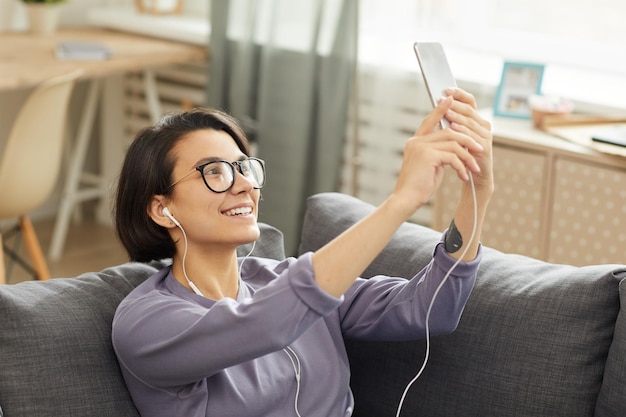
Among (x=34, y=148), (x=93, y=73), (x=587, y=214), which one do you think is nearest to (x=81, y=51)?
(x=93, y=73)

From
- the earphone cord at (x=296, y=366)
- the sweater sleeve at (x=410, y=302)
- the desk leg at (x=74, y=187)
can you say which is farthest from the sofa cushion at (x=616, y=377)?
the desk leg at (x=74, y=187)

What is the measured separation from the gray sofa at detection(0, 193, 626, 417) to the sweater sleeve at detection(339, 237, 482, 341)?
0.10 metres

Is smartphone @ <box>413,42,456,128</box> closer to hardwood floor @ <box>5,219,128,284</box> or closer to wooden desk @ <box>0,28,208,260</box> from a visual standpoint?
wooden desk @ <box>0,28,208,260</box>

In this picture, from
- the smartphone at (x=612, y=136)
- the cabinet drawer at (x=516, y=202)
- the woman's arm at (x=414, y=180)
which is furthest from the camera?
the cabinet drawer at (x=516, y=202)

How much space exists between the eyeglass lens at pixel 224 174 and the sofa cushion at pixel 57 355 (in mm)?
274

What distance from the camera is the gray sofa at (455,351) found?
152cm

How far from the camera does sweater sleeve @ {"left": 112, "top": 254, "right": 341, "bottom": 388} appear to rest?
134cm

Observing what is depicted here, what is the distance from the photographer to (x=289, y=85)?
3652mm

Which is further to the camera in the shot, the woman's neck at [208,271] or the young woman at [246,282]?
the woman's neck at [208,271]

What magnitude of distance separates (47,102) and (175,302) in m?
1.72

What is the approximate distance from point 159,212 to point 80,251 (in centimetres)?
255

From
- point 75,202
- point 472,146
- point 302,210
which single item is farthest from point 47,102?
point 472,146

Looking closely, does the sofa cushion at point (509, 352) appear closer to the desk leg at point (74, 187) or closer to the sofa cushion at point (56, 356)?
the sofa cushion at point (56, 356)

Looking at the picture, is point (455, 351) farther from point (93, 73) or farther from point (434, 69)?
point (93, 73)
